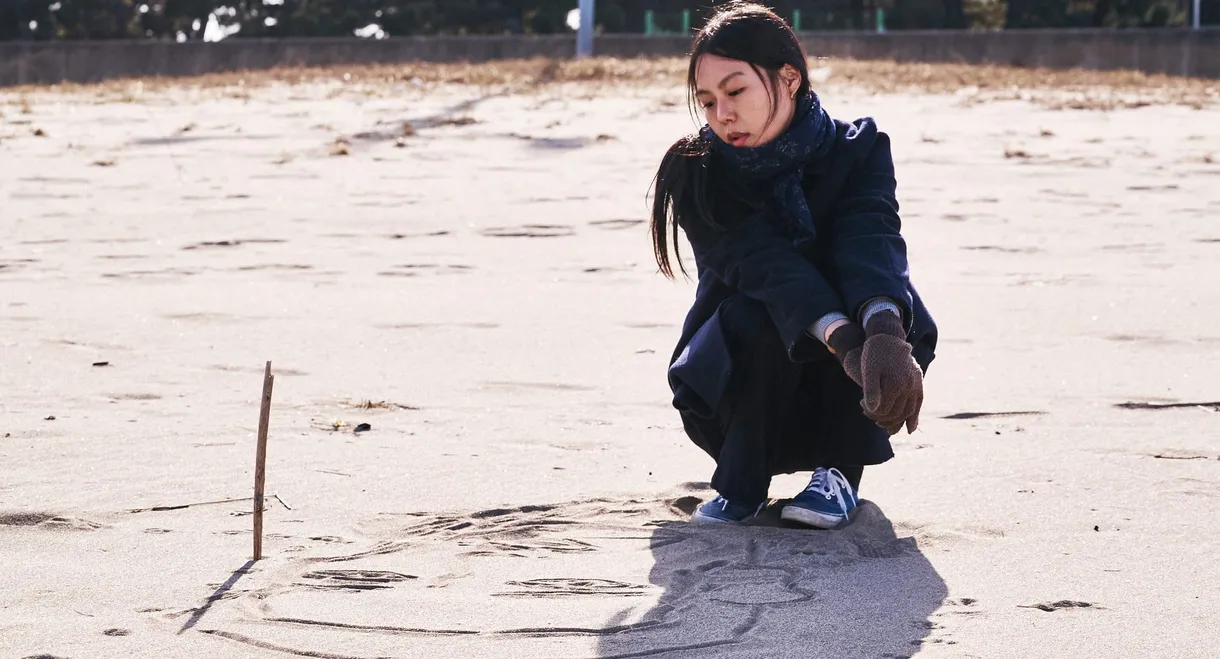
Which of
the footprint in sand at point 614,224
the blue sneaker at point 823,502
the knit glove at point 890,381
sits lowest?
the blue sneaker at point 823,502

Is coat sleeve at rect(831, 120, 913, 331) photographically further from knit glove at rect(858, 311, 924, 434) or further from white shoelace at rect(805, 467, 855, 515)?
white shoelace at rect(805, 467, 855, 515)

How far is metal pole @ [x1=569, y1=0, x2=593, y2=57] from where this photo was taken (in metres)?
19.9

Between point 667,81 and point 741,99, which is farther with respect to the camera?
point 667,81

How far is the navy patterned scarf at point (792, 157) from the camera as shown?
9.50 ft

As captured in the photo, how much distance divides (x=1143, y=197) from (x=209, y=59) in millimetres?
16030

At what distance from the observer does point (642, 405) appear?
410 centimetres

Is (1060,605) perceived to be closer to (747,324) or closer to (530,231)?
(747,324)

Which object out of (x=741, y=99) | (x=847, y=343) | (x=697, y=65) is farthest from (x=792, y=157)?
(x=847, y=343)

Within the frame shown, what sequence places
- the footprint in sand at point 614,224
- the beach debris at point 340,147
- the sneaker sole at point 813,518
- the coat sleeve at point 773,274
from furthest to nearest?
1. the beach debris at point 340,147
2. the footprint in sand at point 614,224
3. the sneaker sole at point 813,518
4. the coat sleeve at point 773,274

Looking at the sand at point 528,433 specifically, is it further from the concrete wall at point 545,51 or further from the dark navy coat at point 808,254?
the concrete wall at point 545,51

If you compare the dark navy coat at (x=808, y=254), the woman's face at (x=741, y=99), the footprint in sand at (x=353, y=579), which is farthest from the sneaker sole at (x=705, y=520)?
the woman's face at (x=741, y=99)

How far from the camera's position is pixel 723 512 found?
304 centimetres

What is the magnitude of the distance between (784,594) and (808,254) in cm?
68

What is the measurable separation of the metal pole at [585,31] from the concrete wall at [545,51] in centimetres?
73
